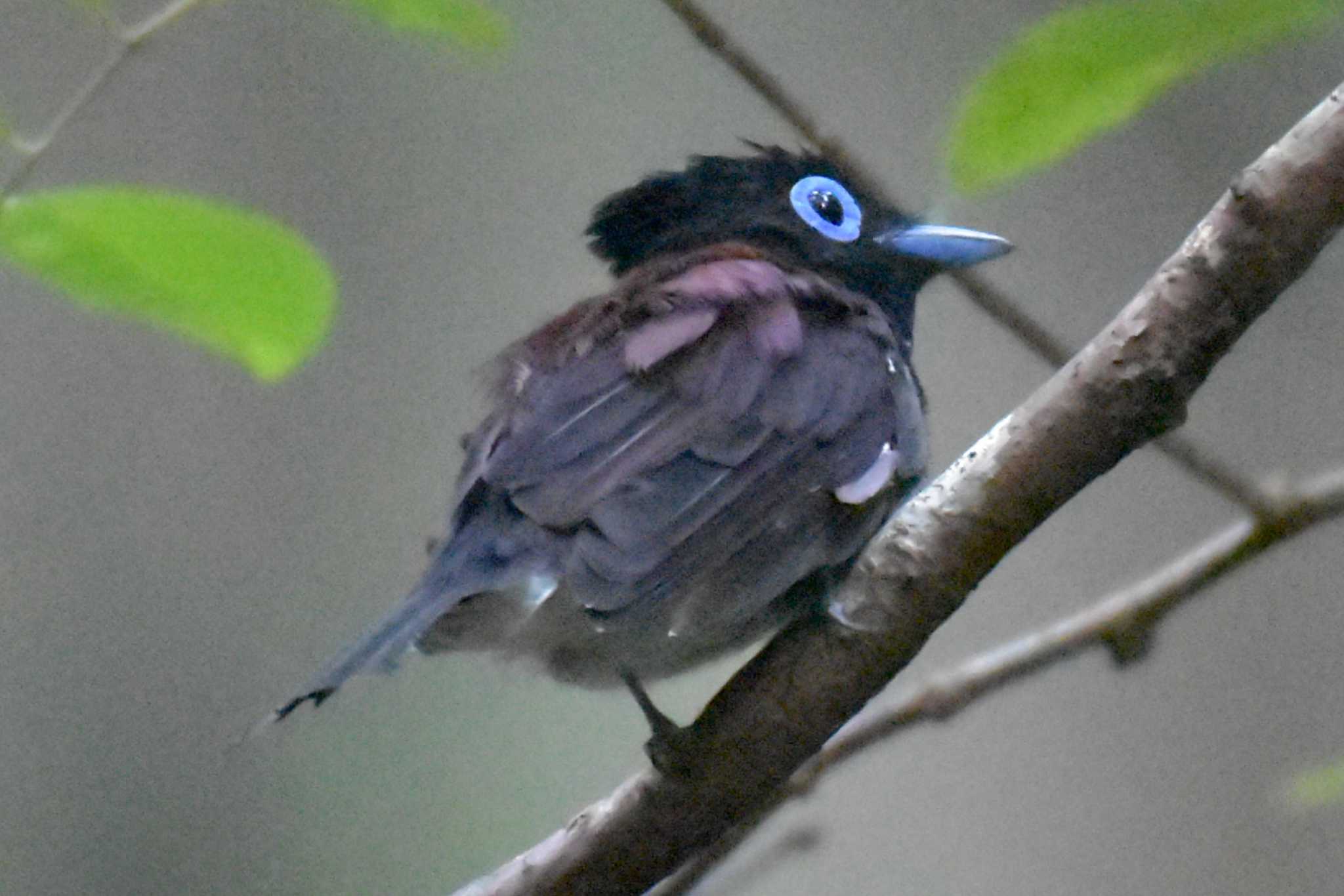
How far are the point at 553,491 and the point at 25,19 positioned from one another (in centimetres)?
303

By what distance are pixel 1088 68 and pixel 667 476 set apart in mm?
670

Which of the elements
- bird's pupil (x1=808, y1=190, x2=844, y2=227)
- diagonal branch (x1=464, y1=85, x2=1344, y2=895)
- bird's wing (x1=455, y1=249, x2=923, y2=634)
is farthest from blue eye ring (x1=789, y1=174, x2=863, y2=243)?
diagonal branch (x1=464, y1=85, x2=1344, y2=895)

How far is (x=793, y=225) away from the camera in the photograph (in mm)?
2287

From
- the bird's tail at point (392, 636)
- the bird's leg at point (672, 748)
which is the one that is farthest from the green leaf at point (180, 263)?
the bird's leg at point (672, 748)

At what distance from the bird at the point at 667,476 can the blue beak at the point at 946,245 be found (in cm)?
16

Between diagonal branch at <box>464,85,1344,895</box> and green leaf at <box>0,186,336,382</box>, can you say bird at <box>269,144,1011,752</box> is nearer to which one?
diagonal branch at <box>464,85,1344,895</box>

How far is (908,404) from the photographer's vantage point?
6.37ft

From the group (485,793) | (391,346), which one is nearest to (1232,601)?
(485,793)

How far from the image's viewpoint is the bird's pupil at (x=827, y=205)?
229 cm

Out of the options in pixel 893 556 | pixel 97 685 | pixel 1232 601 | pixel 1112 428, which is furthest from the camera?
pixel 1232 601

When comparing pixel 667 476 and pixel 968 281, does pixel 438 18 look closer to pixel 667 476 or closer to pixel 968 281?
pixel 667 476

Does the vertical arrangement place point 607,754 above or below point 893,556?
below

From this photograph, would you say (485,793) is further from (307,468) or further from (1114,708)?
(1114,708)

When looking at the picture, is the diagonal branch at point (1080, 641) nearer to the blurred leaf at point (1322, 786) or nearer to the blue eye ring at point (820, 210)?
the blurred leaf at point (1322, 786)
